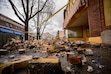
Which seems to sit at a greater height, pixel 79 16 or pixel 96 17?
pixel 79 16

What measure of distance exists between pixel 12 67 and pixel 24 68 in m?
0.20

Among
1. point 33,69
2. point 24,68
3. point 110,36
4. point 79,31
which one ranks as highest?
point 79,31

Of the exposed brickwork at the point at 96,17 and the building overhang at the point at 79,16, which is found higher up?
the building overhang at the point at 79,16

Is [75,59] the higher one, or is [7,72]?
[75,59]

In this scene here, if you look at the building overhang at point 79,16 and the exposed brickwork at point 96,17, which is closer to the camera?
the exposed brickwork at point 96,17

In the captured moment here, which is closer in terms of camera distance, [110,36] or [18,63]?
[18,63]

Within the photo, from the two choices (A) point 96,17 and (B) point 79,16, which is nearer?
(A) point 96,17

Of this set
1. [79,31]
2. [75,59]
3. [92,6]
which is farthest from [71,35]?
[75,59]

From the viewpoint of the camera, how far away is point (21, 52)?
2641mm

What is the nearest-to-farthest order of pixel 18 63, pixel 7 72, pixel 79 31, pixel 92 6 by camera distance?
pixel 7 72 < pixel 18 63 < pixel 92 6 < pixel 79 31

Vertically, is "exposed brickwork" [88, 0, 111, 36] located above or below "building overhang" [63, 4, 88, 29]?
below

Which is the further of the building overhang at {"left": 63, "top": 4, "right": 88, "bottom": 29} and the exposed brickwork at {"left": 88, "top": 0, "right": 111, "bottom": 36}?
the building overhang at {"left": 63, "top": 4, "right": 88, "bottom": 29}

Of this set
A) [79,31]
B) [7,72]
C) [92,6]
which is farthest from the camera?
[79,31]

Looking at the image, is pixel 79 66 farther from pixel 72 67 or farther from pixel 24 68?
pixel 24 68
